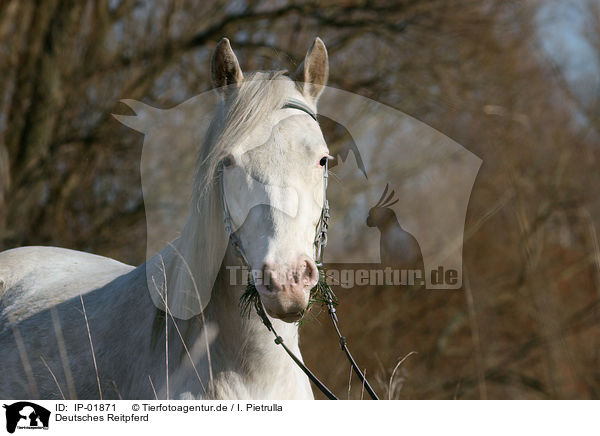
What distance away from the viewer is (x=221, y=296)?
218 centimetres

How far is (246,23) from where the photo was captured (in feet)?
28.8

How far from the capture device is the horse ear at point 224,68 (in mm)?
2199

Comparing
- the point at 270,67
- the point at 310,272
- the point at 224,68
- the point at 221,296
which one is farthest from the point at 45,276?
the point at 270,67

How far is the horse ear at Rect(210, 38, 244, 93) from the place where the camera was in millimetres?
2199

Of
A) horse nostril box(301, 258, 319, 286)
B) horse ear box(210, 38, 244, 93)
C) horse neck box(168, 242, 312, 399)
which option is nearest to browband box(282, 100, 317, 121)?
horse ear box(210, 38, 244, 93)

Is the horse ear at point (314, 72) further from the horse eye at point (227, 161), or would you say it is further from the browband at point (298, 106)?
the horse eye at point (227, 161)

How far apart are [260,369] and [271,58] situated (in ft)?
20.9

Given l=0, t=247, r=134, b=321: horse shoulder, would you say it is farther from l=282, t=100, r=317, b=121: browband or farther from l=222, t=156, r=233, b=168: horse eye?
l=282, t=100, r=317, b=121: browband

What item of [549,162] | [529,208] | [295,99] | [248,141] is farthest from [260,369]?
[549,162]
